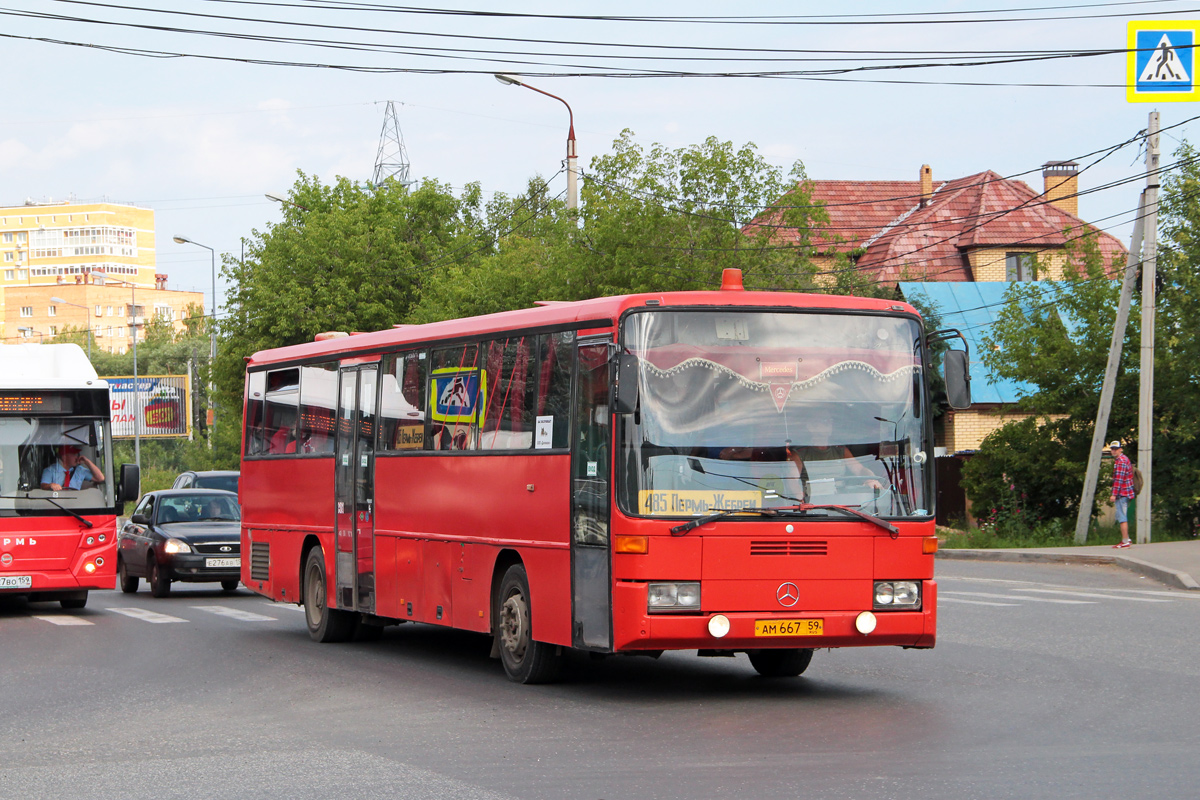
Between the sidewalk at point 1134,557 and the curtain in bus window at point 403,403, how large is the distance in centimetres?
1136

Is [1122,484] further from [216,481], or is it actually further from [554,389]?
[554,389]

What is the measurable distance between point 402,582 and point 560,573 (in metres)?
3.16

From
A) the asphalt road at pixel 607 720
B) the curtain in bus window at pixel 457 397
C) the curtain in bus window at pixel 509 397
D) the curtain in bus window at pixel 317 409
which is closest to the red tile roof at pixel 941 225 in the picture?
the curtain in bus window at pixel 317 409

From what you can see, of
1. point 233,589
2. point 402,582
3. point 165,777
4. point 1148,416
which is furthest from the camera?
point 1148,416

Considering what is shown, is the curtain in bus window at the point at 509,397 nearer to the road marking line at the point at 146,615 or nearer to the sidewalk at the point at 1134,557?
the road marking line at the point at 146,615

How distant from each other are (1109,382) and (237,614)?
1661 centimetres

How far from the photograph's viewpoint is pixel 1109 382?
95.0 ft

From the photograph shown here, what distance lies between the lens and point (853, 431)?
424 inches

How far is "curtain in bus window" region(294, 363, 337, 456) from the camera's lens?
15.7 m

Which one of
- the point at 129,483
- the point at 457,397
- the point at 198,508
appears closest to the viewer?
the point at 457,397

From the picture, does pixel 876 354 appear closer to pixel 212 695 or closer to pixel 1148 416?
pixel 212 695

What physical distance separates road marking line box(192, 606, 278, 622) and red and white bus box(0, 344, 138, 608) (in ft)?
4.95

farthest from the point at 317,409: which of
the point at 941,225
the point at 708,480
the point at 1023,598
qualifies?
the point at 941,225

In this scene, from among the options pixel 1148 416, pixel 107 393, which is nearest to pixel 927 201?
pixel 1148 416
